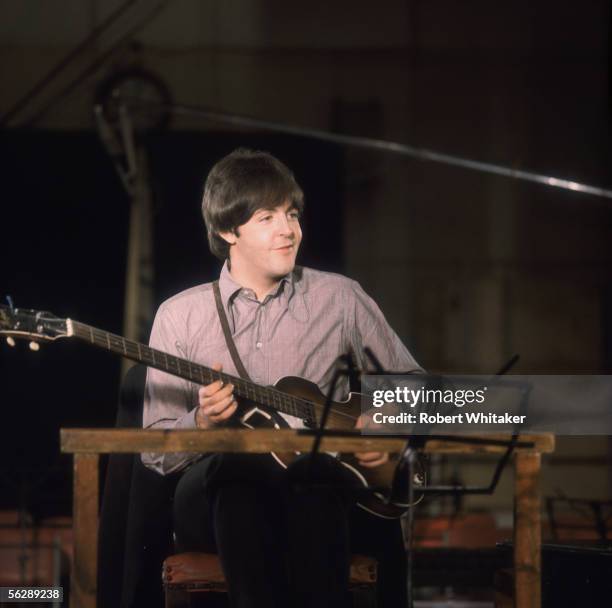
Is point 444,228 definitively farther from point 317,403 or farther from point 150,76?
point 317,403

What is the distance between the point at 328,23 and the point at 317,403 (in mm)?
4271

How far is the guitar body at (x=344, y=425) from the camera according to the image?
88.3 inches

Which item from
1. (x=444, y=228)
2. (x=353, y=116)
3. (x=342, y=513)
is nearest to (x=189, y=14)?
(x=353, y=116)

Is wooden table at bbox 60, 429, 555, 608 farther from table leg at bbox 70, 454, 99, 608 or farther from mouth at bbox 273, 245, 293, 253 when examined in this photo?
mouth at bbox 273, 245, 293, 253

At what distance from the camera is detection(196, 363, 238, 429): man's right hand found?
2143 mm

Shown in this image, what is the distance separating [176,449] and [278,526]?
1.29ft

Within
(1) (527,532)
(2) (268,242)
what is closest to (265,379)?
(2) (268,242)

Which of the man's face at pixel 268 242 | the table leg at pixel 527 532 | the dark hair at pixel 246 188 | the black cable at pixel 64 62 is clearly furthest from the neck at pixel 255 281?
the black cable at pixel 64 62

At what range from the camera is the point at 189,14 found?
20.5 feet

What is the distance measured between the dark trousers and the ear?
2.06 feet

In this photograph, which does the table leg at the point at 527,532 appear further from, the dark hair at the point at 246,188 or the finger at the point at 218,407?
the dark hair at the point at 246,188

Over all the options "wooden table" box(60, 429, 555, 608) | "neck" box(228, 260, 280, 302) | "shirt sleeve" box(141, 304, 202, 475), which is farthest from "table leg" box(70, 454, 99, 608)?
"neck" box(228, 260, 280, 302)

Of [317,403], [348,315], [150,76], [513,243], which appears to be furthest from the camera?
[513,243]

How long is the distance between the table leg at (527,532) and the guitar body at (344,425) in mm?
275
